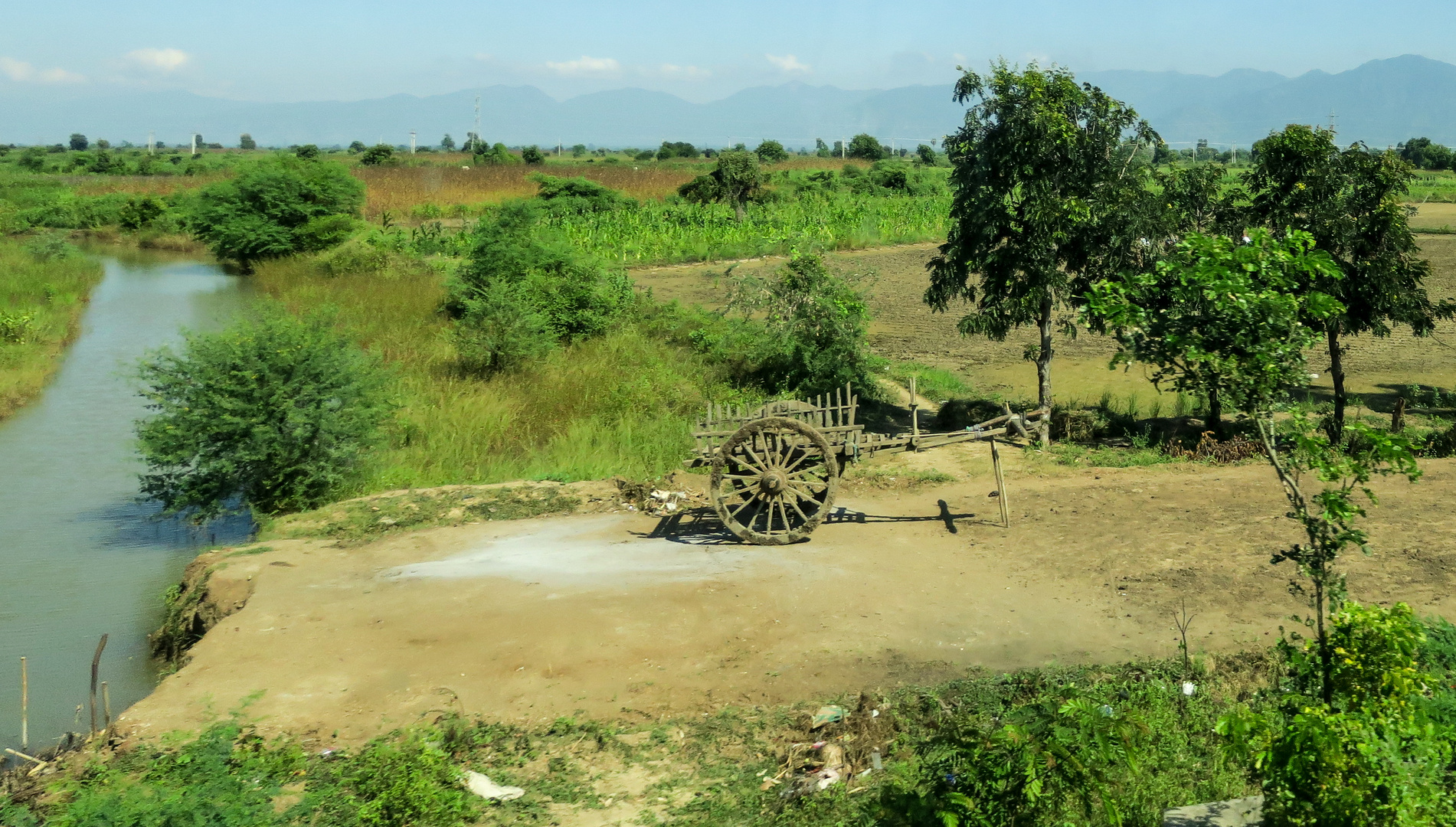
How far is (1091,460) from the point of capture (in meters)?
13.6

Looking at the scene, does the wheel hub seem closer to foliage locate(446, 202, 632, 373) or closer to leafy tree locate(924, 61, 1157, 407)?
leafy tree locate(924, 61, 1157, 407)

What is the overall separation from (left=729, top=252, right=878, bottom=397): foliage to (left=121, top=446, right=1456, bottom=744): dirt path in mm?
4102

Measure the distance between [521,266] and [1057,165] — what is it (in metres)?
11.7

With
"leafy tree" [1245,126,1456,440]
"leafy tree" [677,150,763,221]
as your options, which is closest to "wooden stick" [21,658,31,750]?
"leafy tree" [1245,126,1456,440]

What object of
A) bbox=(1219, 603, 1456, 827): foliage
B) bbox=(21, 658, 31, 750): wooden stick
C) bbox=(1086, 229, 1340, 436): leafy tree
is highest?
bbox=(1086, 229, 1340, 436): leafy tree

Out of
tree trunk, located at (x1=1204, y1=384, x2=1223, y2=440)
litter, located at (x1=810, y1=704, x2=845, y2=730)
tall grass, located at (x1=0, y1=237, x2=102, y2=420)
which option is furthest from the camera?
tall grass, located at (x1=0, y1=237, x2=102, y2=420)

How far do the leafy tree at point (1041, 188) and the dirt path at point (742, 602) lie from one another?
3101mm

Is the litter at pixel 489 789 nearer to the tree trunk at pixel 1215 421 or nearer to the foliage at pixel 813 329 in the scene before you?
the foliage at pixel 813 329

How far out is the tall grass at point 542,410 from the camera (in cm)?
1405

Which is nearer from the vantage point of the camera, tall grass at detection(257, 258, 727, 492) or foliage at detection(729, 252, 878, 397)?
tall grass at detection(257, 258, 727, 492)

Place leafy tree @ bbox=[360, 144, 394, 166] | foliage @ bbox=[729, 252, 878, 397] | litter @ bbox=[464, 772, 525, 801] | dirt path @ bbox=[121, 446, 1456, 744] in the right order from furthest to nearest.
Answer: leafy tree @ bbox=[360, 144, 394, 166]
foliage @ bbox=[729, 252, 878, 397]
dirt path @ bbox=[121, 446, 1456, 744]
litter @ bbox=[464, 772, 525, 801]

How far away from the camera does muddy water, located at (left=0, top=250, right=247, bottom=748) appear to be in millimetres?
9344

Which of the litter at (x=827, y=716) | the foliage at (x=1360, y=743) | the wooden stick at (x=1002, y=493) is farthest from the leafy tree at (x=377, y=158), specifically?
the foliage at (x=1360, y=743)

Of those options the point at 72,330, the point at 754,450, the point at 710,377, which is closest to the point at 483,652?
the point at 754,450
